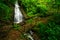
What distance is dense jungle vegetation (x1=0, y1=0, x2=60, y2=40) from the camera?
11133 mm

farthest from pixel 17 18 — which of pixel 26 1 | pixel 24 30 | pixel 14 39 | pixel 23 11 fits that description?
pixel 14 39

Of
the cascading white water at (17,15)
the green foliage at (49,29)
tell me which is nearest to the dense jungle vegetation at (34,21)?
the green foliage at (49,29)

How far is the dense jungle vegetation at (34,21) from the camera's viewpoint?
11133 millimetres

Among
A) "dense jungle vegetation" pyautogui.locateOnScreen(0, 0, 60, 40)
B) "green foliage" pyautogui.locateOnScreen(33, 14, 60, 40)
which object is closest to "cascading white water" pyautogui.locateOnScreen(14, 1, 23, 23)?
"dense jungle vegetation" pyautogui.locateOnScreen(0, 0, 60, 40)

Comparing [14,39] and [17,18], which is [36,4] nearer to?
[17,18]

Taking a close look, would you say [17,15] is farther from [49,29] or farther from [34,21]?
[49,29]

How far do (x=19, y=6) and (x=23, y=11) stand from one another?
103cm

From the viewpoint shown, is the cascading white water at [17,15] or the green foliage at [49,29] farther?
the cascading white water at [17,15]

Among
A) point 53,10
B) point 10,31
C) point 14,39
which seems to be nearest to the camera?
point 14,39

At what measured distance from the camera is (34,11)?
15.0 metres

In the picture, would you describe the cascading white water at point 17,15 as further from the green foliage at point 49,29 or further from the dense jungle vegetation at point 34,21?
the green foliage at point 49,29

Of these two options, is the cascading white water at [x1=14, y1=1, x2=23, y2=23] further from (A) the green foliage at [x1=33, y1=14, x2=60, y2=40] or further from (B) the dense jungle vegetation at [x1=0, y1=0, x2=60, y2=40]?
(A) the green foliage at [x1=33, y1=14, x2=60, y2=40]

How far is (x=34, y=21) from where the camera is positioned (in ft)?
42.9

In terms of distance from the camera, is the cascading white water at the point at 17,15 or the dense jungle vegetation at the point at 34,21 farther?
the cascading white water at the point at 17,15
